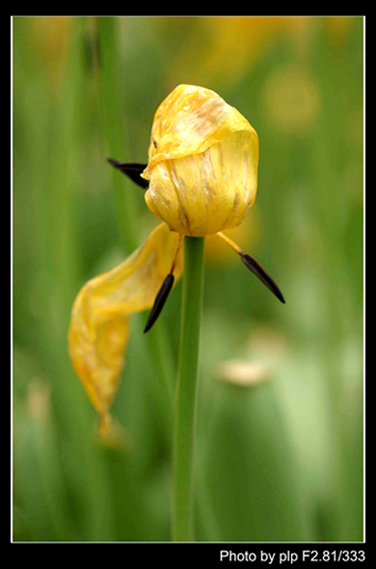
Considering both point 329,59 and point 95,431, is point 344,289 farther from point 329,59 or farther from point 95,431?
point 95,431

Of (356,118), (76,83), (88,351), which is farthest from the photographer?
(356,118)

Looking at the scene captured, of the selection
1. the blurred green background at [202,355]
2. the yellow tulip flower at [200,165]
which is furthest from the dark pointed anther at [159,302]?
the blurred green background at [202,355]

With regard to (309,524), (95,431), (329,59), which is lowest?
(309,524)

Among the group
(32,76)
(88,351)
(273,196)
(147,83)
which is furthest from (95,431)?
(147,83)

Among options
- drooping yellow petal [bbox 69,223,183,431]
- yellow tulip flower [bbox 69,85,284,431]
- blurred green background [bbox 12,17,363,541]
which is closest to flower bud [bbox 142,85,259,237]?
yellow tulip flower [bbox 69,85,284,431]

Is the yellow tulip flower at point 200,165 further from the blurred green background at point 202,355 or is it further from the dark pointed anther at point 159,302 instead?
the blurred green background at point 202,355
